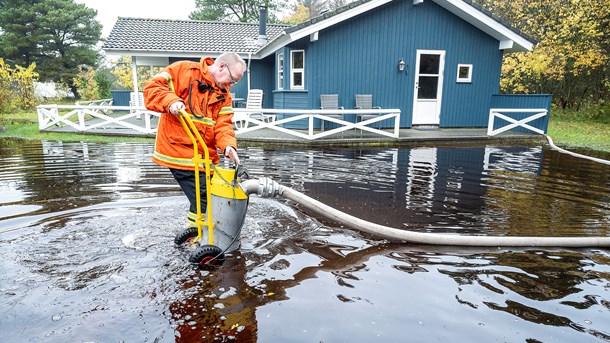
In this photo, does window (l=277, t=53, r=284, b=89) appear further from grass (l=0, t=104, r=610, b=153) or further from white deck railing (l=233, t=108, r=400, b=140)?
grass (l=0, t=104, r=610, b=153)

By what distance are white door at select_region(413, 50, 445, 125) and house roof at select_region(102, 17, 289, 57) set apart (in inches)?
249

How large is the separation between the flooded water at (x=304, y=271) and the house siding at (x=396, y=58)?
687 centimetres

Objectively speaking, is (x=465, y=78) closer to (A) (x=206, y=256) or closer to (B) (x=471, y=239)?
(B) (x=471, y=239)

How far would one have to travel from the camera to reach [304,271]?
3271 millimetres

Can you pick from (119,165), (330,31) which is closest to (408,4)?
(330,31)

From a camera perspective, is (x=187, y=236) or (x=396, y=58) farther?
(x=396, y=58)

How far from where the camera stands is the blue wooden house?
39.6 feet

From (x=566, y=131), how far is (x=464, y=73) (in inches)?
179

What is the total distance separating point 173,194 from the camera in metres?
5.39

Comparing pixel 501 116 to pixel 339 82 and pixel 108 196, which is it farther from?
pixel 108 196

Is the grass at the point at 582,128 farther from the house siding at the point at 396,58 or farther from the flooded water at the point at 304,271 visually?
the flooded water at the point at 304,271

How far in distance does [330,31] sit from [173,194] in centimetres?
828

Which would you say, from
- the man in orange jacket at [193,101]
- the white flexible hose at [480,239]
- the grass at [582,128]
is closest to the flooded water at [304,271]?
the white flexible hose at [480,239]

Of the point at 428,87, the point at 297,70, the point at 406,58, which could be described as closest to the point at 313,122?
the point at 297,70
